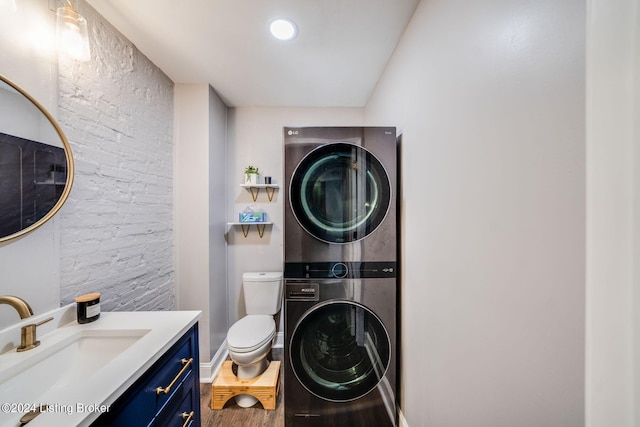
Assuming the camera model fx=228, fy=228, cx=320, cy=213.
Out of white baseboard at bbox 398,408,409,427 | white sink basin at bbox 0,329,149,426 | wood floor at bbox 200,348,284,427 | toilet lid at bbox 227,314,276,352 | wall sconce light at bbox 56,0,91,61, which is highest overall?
wall sconce light at bbox 56,0,91,61

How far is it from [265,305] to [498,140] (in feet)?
7.40

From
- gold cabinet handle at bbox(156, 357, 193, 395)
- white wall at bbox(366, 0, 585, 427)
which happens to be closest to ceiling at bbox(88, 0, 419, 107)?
white wall at bbox(366, 0, 585, 427)

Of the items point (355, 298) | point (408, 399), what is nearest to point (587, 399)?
point (355, 298)

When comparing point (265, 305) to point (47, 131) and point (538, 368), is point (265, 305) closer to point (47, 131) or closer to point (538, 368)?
point (47, 131)

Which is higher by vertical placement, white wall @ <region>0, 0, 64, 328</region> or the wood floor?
white wall @ <region>0, 0, 64, 328</region>

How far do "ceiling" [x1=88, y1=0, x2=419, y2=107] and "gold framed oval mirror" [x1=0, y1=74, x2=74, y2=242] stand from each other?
802mm

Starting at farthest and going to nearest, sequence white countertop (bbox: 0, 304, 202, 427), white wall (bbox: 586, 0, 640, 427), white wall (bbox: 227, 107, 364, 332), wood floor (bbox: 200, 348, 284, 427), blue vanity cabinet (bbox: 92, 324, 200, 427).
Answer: white wall (bbox: 227, 107, 364, 332), wood floor (bbox: 200, 348, 284, 427), blue vanity cabinet (bbox: 92, 324, 200, 427), white countertop (bbox: 0, 304, 202, 427), white wall (bbox: 586, 0, 640, 427)

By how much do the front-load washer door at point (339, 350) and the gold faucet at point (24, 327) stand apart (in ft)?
3.80

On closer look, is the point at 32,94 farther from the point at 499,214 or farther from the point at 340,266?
the point at 499,214


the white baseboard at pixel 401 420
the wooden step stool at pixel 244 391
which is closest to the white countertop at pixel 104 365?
the wooden step stool at pixel 244 391

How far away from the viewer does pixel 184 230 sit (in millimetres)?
2078

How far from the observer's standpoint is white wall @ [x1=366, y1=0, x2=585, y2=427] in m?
0.55

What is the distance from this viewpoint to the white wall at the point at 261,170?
2.52m

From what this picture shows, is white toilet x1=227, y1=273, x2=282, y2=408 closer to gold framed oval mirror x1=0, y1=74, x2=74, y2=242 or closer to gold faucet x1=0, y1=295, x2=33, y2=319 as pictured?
gold faucet x1=0, y1=295, x2=33, y2=319
